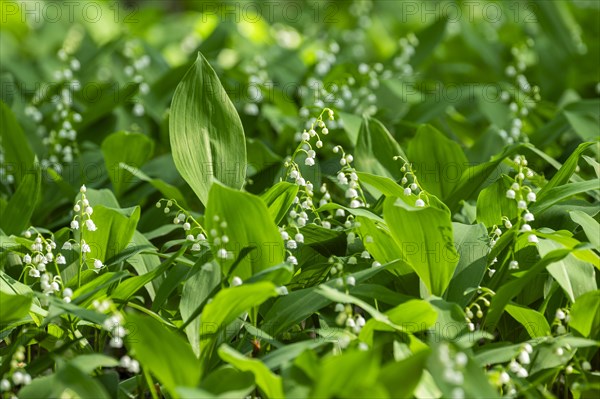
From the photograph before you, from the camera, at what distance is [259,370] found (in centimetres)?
169

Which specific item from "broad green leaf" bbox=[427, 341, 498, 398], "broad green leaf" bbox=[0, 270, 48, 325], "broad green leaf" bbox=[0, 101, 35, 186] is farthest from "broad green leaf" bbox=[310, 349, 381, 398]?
"broad green leaf" bbox=[0, 101, 35, 186]

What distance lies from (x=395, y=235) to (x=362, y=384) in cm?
50

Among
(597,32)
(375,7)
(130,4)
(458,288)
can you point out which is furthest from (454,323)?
(130,4)

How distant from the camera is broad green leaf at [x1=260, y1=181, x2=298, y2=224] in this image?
2.22 meters

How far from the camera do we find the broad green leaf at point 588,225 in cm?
208

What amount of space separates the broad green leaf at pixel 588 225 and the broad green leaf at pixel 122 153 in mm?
1512

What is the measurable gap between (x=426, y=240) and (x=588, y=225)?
43 centimetres

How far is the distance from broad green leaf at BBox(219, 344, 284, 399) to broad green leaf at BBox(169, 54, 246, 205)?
683mm

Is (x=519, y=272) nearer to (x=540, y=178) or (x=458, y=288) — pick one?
(x=458, y=288)

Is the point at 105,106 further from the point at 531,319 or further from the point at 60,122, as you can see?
the point at 531,319

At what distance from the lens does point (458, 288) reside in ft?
6.99

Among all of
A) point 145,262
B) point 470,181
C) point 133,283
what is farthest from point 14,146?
point 470,181

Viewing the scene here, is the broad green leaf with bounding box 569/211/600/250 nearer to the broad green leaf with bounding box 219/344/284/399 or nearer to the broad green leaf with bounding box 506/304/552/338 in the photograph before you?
the broad green leaf with bounding box 506/304/552/338

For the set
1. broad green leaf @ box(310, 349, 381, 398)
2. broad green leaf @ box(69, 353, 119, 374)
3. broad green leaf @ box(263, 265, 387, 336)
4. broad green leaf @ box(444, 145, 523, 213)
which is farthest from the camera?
broad green leaf @ box(444, 145, 523, 213)
